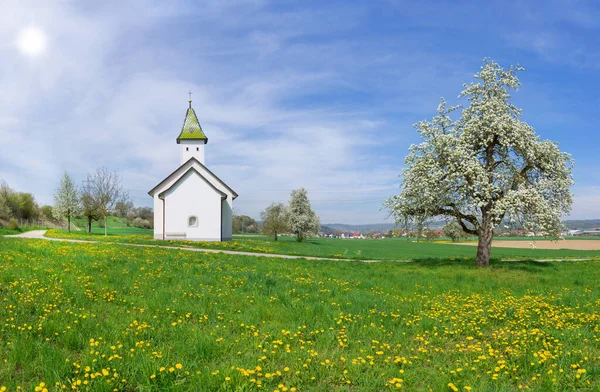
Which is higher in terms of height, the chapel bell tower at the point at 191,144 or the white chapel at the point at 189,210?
the chapel bell tower at the point at 191,144

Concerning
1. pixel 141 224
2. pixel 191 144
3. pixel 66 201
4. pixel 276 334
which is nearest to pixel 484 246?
pixel 276 334

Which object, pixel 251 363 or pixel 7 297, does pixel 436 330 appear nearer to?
pixel 251 363

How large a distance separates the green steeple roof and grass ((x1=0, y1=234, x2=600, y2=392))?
36.9m

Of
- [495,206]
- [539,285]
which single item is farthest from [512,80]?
[539,285]

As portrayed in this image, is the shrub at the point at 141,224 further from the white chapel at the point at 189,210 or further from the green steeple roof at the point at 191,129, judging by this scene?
the white chapel at the point at 189,210

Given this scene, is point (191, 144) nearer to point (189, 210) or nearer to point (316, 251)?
point (189, 210)

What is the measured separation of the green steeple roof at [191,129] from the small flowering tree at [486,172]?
32996 mm

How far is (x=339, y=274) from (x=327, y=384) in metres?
11.4

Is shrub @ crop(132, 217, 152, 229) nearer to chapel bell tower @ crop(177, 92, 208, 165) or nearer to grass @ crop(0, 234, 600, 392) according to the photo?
chapel bell tower @ crop(177, 92, 208, 165)

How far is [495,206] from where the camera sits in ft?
69.3

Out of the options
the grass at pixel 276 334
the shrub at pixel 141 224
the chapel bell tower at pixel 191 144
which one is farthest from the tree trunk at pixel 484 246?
the shrub at pixel 141 224

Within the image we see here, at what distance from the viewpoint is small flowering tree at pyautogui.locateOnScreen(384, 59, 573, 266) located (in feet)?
69.7

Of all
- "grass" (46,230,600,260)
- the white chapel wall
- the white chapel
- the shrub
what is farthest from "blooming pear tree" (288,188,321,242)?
the shrub

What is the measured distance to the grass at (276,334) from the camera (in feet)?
20.1
